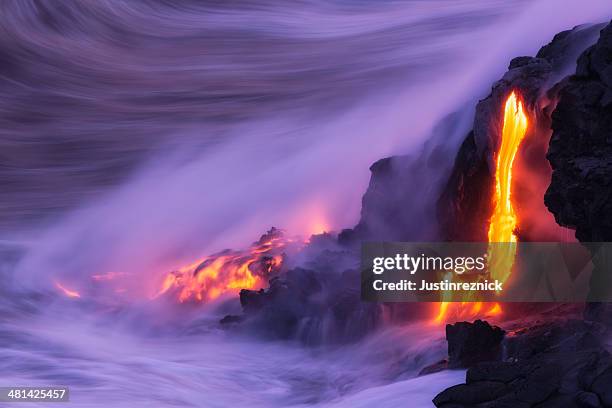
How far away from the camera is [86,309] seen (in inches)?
1033

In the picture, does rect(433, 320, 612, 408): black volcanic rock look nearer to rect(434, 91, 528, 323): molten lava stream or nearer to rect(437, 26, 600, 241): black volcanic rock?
rect(434, 91, 528, 323): molten lava stream

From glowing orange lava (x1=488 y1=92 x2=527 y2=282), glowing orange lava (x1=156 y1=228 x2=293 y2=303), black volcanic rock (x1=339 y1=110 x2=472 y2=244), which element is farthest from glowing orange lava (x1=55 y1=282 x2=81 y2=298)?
glowing orange lava (x1=488 y1=92 x2=527 y2=282)

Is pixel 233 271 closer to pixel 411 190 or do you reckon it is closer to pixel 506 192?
pixel 411 190

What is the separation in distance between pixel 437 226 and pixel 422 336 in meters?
2.68

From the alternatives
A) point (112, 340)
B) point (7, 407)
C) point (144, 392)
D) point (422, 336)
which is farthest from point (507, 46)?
point (7, 407)

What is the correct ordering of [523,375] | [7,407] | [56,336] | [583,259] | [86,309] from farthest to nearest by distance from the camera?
[86,309] → [56,336] → [583,259] → [7,407] → [523,375]

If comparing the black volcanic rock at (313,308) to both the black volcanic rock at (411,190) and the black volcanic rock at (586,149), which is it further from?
the black volcanic rock at (586,149)

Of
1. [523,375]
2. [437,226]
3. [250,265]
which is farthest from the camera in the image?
[250,265]

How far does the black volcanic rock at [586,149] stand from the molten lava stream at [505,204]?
2.32 metres

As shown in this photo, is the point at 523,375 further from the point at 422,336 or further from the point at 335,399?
the point at 422,336

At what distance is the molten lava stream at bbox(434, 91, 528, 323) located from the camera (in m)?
15.1

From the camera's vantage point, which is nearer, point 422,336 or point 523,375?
point 523,375

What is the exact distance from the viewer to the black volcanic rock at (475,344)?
1252cm

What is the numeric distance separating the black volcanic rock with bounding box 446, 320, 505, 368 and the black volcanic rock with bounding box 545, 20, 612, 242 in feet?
6.21
